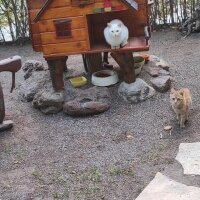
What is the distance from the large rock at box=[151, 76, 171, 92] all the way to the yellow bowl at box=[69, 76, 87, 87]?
94cm

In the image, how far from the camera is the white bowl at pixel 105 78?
20.0 ft

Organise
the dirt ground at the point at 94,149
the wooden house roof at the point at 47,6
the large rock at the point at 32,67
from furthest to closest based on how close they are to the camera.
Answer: the large rock at the point at 32,67, the wooden house roof at the point at 47,6, the dirt ground at the point at 94,149

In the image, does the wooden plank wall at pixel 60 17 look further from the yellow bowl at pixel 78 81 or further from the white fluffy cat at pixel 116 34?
the yellow bowl at pixel 78 81

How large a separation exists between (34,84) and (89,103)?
110cm

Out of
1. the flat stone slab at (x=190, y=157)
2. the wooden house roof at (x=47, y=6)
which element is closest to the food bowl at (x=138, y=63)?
the wooden house roof at (x=47, y=6)

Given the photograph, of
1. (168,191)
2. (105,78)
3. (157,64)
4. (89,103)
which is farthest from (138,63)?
(168,191)

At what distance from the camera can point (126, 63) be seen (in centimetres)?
585

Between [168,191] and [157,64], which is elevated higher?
[157,64]

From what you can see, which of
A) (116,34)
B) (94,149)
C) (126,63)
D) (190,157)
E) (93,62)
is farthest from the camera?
(93,62)

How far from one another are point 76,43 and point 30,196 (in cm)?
220

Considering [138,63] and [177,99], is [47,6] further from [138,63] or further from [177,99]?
[177,99]

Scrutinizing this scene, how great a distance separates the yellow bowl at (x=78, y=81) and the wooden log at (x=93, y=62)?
0.67 feet

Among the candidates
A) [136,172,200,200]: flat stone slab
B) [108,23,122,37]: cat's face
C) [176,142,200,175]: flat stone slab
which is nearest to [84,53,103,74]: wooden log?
[108,23,122,37]: cat's face

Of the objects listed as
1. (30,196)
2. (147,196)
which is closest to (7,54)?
(30,196)
